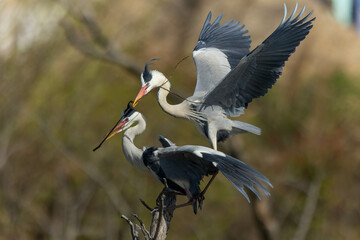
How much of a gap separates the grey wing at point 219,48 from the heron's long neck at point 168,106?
15.8 inches

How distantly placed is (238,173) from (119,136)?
26.4 feet

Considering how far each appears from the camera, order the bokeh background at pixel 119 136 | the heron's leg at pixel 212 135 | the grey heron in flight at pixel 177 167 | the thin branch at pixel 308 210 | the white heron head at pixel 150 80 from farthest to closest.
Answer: the bokeh background at pixel 119 136
the thin branch at pixel 308 210
the heron's leg at pixel 212 135
the white heron head at pixel 150 80
the grey heron in flight at pixel 177 167

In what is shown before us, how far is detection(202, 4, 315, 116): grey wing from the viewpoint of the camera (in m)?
2.66

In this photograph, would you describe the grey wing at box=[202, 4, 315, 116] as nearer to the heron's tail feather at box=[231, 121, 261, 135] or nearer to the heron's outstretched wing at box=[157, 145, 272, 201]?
the heron's tail feather at box=[231, 121, 261, 135]

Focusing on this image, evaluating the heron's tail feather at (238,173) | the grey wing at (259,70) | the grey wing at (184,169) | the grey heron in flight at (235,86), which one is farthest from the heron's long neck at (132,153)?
the grey wing at (259,70)

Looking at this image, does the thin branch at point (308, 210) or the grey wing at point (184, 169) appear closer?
the grey wing at point (184, 169)

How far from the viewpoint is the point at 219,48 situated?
3.38m

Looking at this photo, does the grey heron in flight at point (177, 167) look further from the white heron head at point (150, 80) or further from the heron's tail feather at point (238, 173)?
the white heron head at point (150, 80)

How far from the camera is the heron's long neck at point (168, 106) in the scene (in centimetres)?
270

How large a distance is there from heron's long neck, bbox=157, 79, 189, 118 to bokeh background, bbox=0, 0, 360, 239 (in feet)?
18.9

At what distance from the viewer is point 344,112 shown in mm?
11039

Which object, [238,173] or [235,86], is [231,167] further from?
[235,86]

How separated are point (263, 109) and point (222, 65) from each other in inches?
331

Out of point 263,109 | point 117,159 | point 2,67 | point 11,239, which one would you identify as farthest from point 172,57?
point 11,239
